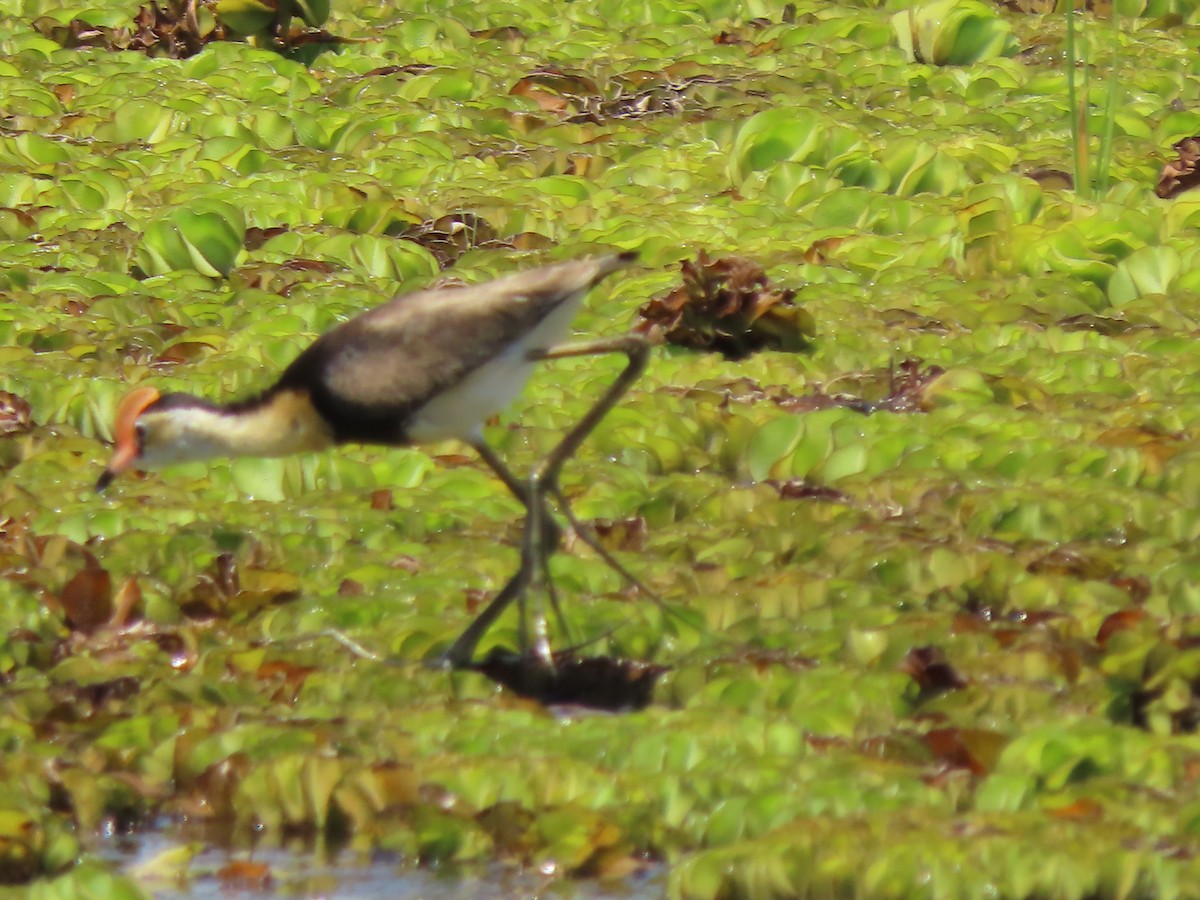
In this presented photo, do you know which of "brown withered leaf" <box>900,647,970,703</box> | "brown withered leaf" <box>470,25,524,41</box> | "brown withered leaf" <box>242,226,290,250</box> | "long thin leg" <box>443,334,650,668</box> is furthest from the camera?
"brown withered leaf" <box>470,25,524,41</box>

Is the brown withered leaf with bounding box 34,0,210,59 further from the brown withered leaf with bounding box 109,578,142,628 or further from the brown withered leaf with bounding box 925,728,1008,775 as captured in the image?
the brown withered leaf with bounding box 925,728,1008,775

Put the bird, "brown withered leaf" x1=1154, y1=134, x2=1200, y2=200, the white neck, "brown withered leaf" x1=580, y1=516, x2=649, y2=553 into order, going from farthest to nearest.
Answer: "brown withered leaf" x1=1154, y1=134, x2=1200, y2=200, "brown withered leaf" x1=580, y1=516, x2=649, y2=553, the white neck, the bird

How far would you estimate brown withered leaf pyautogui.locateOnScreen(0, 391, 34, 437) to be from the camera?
6.40m

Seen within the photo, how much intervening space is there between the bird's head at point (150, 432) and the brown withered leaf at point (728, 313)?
2.08 metres

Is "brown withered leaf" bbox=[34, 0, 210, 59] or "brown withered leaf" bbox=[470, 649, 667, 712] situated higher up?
"brown withered leaf" bbox=[470, 649, 667, 712]

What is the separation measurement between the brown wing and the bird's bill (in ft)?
1.31

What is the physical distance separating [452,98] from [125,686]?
5405 millimetres

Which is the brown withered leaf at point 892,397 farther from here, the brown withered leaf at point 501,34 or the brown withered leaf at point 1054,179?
the brown withered leaf at point 501,34

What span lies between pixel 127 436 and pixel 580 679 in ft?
4.71

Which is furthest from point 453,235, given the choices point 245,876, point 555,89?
point 245,876

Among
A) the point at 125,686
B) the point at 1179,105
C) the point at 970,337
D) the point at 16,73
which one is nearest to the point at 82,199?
the point at 16,73

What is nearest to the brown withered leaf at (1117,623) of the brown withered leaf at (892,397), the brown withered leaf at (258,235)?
the brown withered leaf at (892,397)

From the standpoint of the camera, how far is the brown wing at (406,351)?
17.4 feet

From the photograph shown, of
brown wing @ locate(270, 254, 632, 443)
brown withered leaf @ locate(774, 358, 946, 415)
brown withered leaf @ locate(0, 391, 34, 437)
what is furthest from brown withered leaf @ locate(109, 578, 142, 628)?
brown withered leaf @ locate(774, 358, 946, 415)
